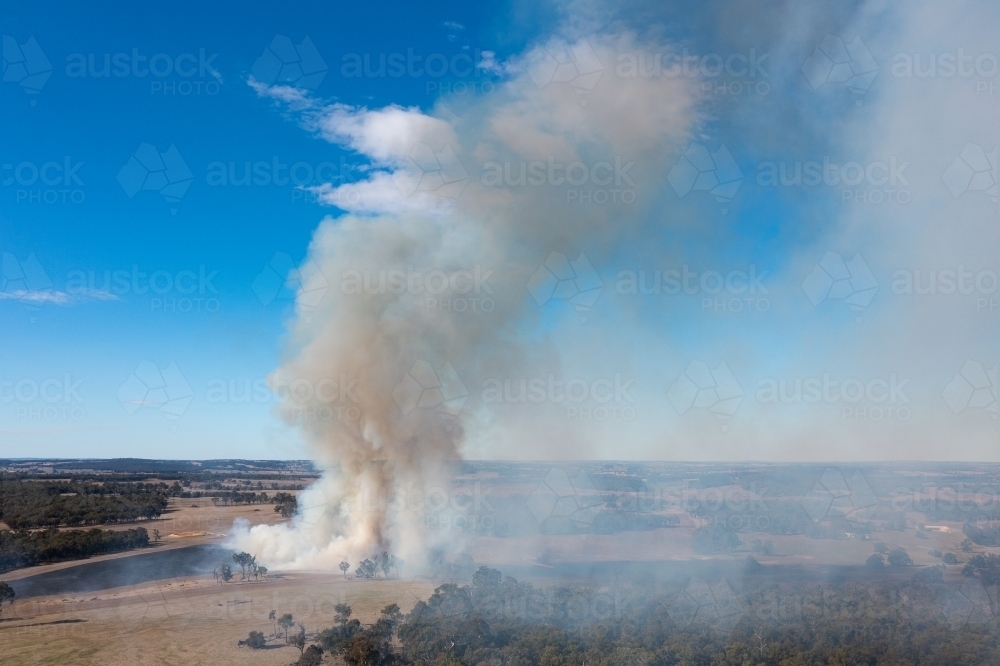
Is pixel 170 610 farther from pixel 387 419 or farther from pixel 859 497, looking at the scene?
pixel 859 497

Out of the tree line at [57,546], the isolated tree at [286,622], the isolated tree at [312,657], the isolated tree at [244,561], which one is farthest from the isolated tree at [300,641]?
the tree line at [57,546]

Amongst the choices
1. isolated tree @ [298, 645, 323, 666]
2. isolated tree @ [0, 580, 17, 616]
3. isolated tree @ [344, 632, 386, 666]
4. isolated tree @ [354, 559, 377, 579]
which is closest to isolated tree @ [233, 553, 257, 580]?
isolated tree @ [354, 559, 377, 579]

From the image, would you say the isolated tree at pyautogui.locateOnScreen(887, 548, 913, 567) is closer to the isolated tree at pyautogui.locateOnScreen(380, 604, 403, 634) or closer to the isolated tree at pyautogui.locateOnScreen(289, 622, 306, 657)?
the isolated tree at pyautogui.locateOnScreen(380, 604, 403, 634)

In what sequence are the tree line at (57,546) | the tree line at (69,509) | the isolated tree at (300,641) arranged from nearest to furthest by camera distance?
1. the isolated tree at (300,641)
2. the tree line at (57,546)
3. the tree line at (69,509)

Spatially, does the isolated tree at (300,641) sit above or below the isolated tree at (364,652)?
A: below

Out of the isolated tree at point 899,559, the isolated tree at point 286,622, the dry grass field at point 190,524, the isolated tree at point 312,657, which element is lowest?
the isolated tree at point 899,559

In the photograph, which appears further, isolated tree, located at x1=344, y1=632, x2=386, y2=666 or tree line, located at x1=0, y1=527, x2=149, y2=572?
tree line, located at x1=0, y1=527, x2=149, y2=572

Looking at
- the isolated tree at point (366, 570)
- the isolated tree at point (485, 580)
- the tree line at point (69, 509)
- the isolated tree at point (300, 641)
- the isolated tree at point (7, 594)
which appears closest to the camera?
the isolated tree at point (300, 641)

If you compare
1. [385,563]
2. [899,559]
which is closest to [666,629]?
[385,563]

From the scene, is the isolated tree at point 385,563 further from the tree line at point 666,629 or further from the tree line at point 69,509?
the tree line at point 69,509

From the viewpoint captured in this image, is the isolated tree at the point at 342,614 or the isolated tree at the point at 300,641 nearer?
the isolated tree at the point at 300,641
